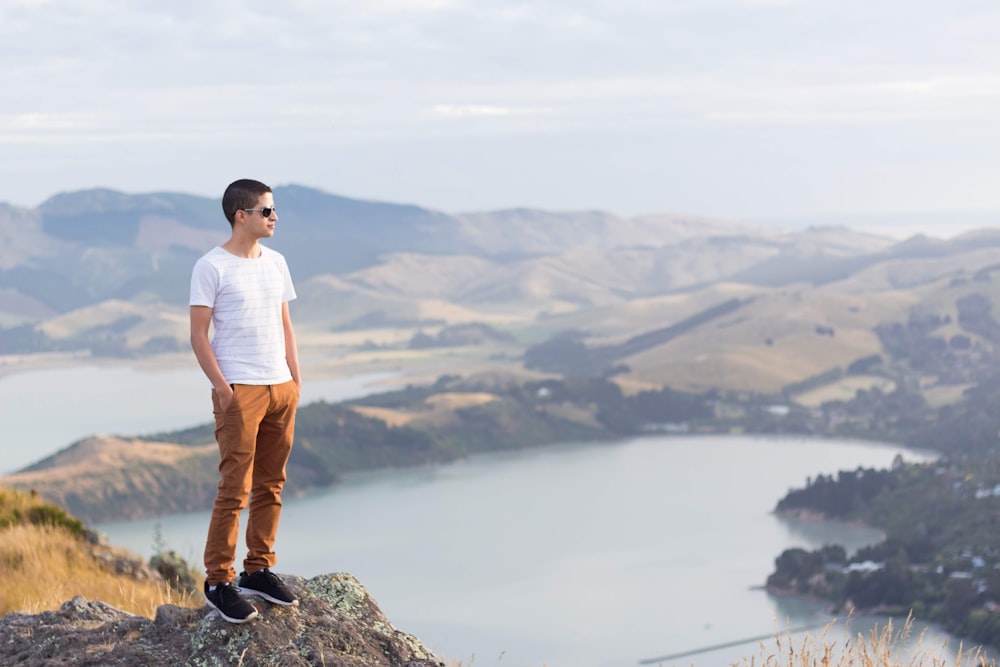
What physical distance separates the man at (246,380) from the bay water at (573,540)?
39.3 meters

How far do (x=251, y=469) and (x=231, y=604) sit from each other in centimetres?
77

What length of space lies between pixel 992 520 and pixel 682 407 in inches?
3283

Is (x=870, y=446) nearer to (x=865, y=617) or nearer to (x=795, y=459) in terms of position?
(x=795, y=459)

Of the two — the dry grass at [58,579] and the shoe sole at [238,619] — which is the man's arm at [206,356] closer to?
the shoe sole at [238,619]

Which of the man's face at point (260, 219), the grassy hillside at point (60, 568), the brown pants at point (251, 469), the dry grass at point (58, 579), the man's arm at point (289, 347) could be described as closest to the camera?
the brown pants at point (251, 469)

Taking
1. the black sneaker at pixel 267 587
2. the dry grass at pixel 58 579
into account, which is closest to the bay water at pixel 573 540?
the dry grass at pixel 58 579

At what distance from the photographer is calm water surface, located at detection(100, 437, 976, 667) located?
254 ft

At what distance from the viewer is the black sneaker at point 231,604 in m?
6.42

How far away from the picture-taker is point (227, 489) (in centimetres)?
679

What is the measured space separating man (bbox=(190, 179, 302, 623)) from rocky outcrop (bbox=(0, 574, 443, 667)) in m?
0.16

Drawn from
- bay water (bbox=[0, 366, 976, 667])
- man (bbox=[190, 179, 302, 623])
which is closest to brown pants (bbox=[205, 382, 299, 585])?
man (bbox=[190, 179, 302, 623])

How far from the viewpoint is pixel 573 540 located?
4316 inches

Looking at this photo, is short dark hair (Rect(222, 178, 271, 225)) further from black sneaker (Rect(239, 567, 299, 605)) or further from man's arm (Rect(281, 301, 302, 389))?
black sneaker (Rect(239, 567, 299, 605))

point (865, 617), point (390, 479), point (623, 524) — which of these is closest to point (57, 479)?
point (390, 479)
